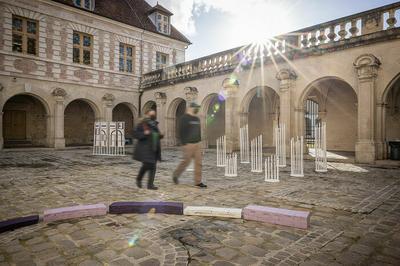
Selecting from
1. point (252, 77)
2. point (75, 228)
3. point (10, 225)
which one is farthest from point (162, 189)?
point (252, 77)

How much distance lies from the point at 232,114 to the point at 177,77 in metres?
5.66

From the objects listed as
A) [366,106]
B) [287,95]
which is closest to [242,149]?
[287,95]

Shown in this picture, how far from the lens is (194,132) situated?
6.09m

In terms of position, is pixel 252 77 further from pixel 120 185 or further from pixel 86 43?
pixel 86 43

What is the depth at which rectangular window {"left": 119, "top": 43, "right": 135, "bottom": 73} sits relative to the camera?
21.4 metres

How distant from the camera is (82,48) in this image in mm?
19328

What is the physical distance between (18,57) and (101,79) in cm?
A: 528

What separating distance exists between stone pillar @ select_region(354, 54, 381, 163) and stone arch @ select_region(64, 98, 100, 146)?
1834 centimetres

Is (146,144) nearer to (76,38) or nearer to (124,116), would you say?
(76,38)

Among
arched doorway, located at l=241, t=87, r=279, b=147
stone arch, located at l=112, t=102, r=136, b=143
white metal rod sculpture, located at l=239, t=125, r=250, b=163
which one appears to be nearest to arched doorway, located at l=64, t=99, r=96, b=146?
stone arch, located at l=112, t=102, r=136, b=143

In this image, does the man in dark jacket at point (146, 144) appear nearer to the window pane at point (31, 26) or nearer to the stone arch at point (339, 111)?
the stone arch at point (339, 111)

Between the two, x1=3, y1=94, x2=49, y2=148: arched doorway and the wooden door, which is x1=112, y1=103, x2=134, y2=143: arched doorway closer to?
x1=3, y1=94, x2=49, y2=148: arched doorway

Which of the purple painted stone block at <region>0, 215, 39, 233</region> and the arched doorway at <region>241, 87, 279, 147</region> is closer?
the purple painted stone block at <region>0, 215, 39, 233</region>

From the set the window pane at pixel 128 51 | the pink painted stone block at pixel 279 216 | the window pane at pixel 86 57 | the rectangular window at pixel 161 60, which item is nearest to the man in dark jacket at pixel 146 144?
the pink painted stone block at pixel 279 216
